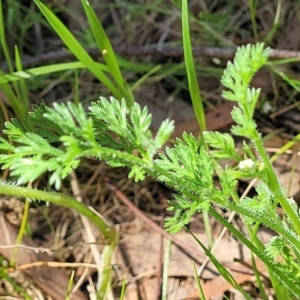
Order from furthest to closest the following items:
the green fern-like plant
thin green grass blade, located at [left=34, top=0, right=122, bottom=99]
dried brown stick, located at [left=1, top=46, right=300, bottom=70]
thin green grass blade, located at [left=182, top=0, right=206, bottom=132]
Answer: dried brown stick, located at [left=1, top=46, right=300, bottom=70]
thin green grass blade, located at [left=34, top=0, right=122, bottom=99]
thin green grass blade, located at [left=182, top=0, right=206, bottom=132]
the green fern-like plant

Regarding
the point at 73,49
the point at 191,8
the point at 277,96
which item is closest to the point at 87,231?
the point at 73,49

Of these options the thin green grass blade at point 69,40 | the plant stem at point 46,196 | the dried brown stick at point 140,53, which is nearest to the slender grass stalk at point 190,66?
the thin green grass blade at point 69,40

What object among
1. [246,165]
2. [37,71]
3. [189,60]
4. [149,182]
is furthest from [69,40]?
[246,165]

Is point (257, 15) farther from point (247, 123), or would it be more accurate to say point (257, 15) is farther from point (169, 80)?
Result: point (247, 123)

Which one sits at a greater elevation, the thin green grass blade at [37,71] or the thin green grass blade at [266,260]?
the thin green grass blade at [37,71]

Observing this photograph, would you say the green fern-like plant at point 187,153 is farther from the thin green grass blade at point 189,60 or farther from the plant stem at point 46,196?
the thin green grass blade at point 189,60

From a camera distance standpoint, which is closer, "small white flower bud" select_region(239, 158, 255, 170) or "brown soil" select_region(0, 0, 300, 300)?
"small white flower bud" select_region(239, 158, 255, 170)

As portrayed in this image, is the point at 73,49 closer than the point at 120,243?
Yes

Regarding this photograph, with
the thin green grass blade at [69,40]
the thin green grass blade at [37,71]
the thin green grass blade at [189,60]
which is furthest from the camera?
the thin green grass blade at [37,71]

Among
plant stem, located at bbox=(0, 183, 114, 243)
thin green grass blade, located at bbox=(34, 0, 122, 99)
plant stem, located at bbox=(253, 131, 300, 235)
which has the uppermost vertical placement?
thin green grass blade, located at bbox=(34, 0, 122, 99)

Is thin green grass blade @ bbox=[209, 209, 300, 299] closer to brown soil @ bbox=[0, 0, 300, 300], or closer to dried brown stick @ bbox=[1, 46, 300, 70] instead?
brown soil @ bbox=[0, 0, 300, 300]

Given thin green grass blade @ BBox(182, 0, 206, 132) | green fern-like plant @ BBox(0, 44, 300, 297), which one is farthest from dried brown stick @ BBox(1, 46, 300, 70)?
green fern-like plant @ BBox(0, 44, 300, 297)
